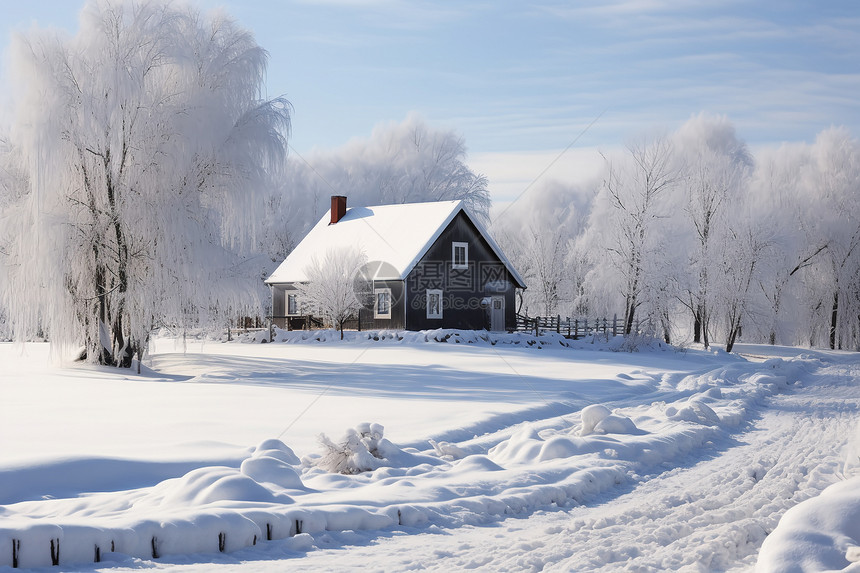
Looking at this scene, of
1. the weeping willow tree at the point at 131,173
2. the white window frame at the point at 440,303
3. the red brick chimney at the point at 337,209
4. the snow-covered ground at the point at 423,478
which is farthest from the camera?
the red brick chimney at the point at 337,209

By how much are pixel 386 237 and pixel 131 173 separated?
1999 centimetres

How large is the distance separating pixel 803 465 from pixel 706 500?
2.57m

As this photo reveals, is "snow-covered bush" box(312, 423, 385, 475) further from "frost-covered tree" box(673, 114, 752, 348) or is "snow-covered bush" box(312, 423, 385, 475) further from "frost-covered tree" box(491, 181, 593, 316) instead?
"frost-covered tree" box(491, 181, 593, 316)

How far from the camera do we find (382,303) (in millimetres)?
40156

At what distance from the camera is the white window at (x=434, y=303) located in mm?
40438

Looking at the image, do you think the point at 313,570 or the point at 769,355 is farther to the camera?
the point at 769,355

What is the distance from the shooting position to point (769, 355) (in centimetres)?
4209

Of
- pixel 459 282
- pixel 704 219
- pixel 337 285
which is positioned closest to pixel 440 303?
pixel 459 282

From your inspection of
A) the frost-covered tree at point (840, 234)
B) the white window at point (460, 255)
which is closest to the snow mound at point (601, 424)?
the white window at point (460, 255)

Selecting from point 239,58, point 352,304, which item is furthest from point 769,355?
point 239,58

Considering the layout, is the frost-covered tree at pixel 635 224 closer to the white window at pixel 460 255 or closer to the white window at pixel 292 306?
the white window at pixel 460 255

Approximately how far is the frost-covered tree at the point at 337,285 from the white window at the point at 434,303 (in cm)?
340

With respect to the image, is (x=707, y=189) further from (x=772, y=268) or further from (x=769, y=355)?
(x=769, y=355)

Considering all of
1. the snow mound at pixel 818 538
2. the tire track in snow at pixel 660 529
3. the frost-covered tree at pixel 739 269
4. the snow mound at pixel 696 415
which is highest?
the frost-covered tree at pixel 739 269
